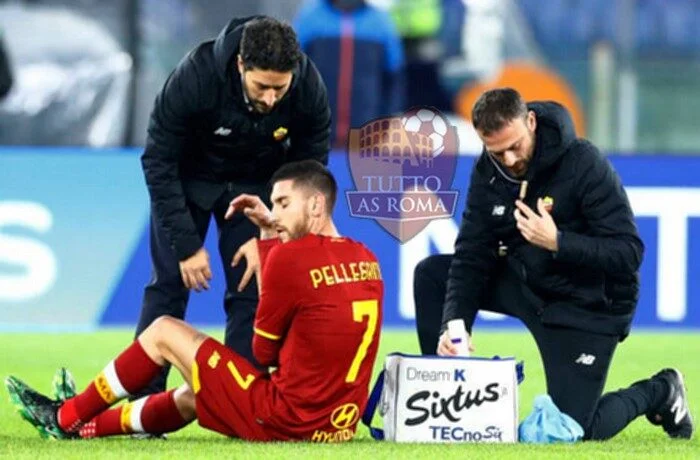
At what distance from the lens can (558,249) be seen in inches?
333

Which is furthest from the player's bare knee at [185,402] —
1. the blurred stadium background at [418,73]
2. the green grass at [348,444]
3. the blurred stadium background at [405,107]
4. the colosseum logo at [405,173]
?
the blurred stadium background at [418,73]

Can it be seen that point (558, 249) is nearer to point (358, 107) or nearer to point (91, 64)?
point (358, 107)

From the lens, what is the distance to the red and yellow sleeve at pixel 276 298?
7980mm

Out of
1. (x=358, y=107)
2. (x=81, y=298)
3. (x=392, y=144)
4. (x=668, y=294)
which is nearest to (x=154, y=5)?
(x=358, y=107)

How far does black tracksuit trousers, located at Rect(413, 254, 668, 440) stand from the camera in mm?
8742

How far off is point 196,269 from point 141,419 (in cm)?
93

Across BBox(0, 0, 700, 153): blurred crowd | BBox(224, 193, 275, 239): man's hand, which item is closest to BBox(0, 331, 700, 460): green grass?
BBox(224, 193, 275, 239): man's hand

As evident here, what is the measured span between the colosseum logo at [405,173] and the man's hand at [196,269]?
3.83 ft

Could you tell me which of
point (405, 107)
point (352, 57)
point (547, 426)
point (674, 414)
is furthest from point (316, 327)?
point (405, 107)

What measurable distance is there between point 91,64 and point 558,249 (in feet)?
28.9

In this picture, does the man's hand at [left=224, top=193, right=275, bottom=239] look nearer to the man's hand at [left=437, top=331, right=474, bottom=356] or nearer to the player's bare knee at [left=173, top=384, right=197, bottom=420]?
the player's bare knee at [left=173, top=384, right=197, bottom=420]

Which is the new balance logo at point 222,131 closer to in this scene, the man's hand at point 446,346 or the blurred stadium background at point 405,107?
the man's hand at point 446,346

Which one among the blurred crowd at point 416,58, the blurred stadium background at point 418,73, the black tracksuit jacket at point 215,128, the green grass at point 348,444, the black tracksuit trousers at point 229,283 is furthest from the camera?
the blurred crowd at point 416,58

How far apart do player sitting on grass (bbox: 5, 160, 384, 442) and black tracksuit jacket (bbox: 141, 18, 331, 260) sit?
92cm
